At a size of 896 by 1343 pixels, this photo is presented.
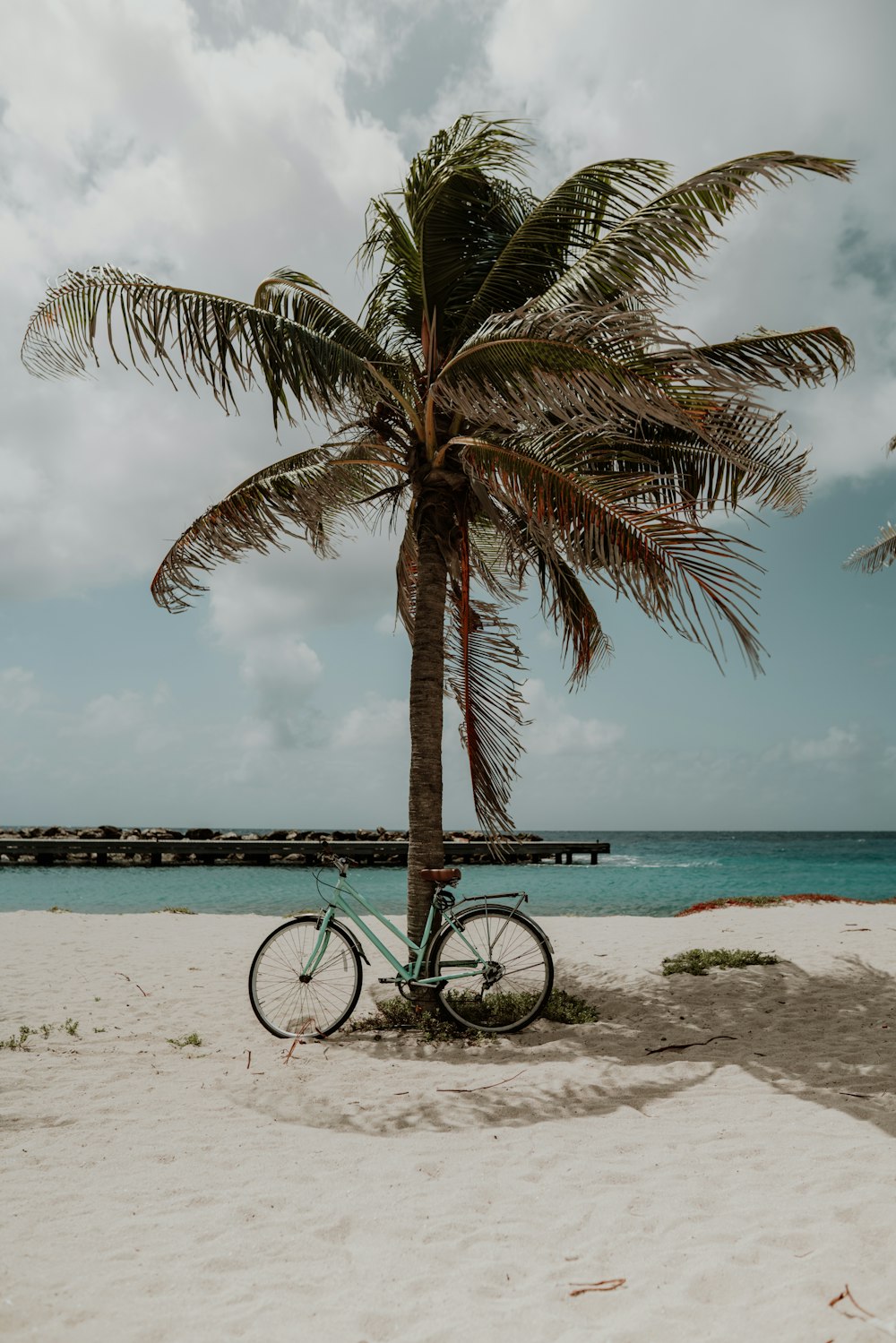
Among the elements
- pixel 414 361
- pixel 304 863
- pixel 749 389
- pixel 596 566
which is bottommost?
pixel 304 863

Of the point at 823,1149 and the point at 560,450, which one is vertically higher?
the point at 560,450

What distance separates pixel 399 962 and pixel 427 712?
7.00 ft

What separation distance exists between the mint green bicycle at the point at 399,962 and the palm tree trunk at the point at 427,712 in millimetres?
758

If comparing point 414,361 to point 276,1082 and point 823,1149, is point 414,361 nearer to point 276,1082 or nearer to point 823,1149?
point 276,1082

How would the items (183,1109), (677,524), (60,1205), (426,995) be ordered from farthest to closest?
1. (426,995)
2. (677,524)
3. (183,1109)
4. (60,1205)

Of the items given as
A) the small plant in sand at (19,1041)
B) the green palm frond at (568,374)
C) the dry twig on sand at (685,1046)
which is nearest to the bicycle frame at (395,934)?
the dry twig on sand at (685,1046)

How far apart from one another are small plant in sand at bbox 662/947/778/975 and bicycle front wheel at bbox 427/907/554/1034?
258 cm


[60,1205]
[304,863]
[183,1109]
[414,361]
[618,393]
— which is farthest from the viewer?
[304,863]

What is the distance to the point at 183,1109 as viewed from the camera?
179 inches

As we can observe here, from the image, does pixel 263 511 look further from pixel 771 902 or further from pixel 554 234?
pixel 771 902

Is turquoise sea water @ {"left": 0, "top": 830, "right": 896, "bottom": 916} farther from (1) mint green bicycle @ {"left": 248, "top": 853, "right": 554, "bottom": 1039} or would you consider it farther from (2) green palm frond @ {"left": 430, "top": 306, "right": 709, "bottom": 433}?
(2) green palm frond @ {"left": 430, "top": 306, "right": 709, "bottom": 433}

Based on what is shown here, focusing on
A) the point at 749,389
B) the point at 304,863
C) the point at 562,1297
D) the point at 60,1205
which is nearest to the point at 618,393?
the point at 749,389

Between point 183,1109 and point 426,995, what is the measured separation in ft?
7.75

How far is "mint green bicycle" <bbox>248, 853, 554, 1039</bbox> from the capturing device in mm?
5977
